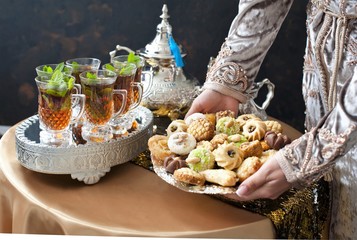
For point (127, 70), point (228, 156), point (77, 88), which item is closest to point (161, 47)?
point (127, 70)

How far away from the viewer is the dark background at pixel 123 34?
3.09 metres

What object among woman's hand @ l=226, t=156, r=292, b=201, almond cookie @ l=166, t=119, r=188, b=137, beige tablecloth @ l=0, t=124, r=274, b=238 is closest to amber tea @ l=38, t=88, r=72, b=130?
beige tablecloth @ l=0, t=124, r=274, b=238

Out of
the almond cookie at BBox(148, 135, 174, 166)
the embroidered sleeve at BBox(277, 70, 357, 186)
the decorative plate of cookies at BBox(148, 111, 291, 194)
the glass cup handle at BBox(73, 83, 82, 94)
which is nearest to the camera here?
the embroidered sleeve at BBox(277, 70, 357, 186)

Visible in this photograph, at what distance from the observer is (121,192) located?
1516 mm

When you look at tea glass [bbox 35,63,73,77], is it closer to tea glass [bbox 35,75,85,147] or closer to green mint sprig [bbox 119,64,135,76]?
tea glass [bbox 35,75,85,147]

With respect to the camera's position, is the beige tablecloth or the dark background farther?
the dark background

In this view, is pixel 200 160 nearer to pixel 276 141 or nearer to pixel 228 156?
pixel 228 156

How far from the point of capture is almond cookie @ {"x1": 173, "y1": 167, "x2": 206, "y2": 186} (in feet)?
4.52

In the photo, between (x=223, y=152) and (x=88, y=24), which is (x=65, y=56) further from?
(x=223, y=152)

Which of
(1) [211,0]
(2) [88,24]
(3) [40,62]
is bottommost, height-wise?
(3) [40,62]

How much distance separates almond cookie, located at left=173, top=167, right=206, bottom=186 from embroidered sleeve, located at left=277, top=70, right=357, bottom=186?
18 centimetres

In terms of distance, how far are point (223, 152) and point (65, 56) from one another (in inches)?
A: 77.0

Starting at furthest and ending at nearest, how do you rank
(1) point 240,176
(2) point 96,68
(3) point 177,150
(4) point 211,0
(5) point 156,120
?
(4) point 211,0
(5) point 156,120
(2) point 96,68
(3) point 177,150
(1) point 240,176

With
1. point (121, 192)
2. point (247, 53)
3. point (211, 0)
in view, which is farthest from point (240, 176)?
point (211, 0)
